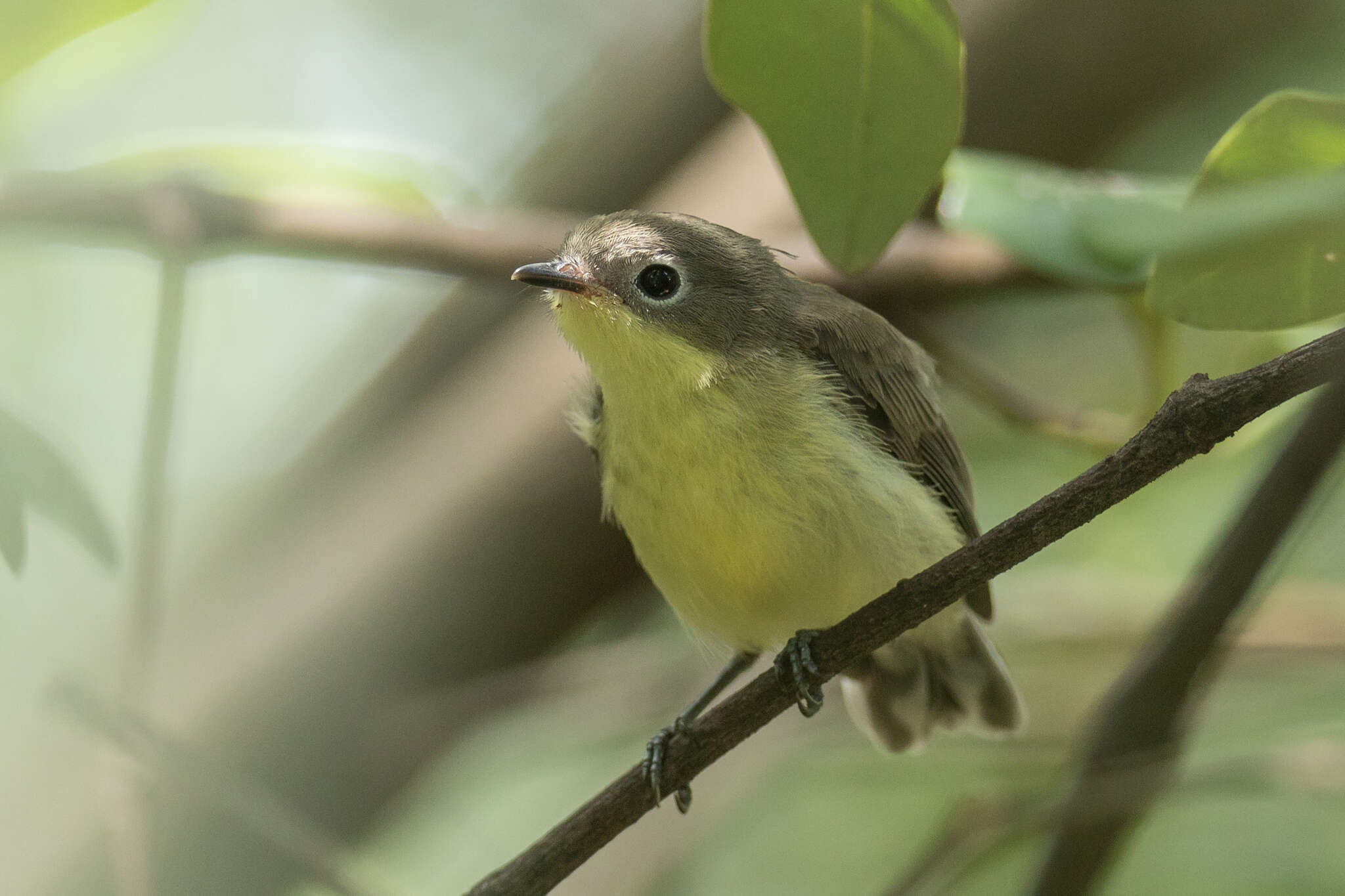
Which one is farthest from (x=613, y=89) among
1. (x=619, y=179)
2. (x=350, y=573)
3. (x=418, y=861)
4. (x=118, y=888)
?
(x=118, y=888)

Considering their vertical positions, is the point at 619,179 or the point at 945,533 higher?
the point at 619,179

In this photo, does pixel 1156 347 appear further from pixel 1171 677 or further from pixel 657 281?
pixel 657 281

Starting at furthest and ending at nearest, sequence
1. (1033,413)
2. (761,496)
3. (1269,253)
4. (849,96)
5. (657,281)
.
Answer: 1. (1033,413)
2. (657,281)
3. (761,496)
4. (849,96)
5. (1269,253)

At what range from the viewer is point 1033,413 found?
3191 mm

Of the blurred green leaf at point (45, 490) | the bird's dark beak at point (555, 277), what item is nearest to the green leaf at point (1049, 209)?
the bird's dark beak at point (555, 277)

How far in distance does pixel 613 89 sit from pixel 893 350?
4.98 ft

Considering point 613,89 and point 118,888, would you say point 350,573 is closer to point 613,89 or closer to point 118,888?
point 118,888

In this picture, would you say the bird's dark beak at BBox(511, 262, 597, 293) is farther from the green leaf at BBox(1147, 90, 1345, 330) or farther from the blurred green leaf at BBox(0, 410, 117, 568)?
the green leaf at BBox(1147, 90, 1345, 330)

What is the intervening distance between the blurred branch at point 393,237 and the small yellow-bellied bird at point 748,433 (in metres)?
0.27

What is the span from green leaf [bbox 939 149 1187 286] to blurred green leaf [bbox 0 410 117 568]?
1.72 metres

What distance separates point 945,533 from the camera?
9.95ft

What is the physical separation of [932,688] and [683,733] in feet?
3.83

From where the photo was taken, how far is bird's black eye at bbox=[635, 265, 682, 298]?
9.81 feet

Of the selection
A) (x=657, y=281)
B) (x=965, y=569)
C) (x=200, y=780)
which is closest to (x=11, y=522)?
(x=200, y=780)
